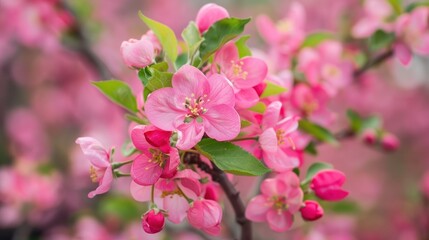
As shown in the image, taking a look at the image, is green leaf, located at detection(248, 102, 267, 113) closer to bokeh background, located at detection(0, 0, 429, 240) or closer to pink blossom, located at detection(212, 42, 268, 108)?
pink blossom, located at detection(212, 42, 268, 108)

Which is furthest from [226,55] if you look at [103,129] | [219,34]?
[103,129]

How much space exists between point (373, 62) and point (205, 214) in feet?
2.58

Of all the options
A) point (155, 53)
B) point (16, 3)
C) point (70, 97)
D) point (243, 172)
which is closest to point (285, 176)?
point (243, 172)

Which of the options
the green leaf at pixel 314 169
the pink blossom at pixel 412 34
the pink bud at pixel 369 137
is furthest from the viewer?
the pink bud at pixel 369 137

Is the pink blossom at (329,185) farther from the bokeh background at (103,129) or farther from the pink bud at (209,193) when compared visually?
the bokeh background at (103,129)

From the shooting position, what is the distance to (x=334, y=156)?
9.71 ft

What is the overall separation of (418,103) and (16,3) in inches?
79.1

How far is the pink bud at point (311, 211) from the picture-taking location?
35.1 inches

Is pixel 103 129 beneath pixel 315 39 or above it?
beneath

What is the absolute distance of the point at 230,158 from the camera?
2.58 ft

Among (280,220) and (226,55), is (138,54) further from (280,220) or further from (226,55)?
(280,220)

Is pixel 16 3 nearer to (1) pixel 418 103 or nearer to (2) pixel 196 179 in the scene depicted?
(2) pixel 196 179

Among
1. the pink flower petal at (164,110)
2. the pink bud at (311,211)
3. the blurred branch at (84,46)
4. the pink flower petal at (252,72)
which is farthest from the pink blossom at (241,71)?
the blurred branch at (84,46)

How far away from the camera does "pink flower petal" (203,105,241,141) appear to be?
0.76 m
